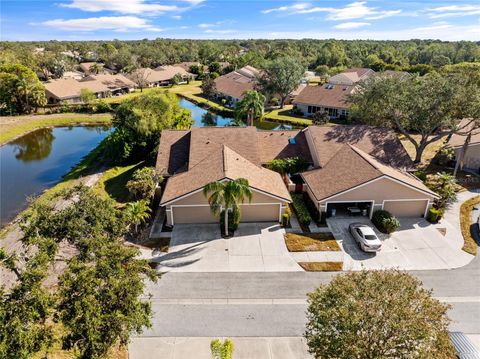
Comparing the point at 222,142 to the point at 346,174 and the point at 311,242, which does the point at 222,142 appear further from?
the point at 311,242

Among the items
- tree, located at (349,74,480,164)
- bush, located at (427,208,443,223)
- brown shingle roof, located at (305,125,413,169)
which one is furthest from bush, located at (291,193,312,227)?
tree, located at (349,74,480,164)

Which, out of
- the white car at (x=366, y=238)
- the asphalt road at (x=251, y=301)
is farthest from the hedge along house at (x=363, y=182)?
the asphalt road at (x=251, y=301)

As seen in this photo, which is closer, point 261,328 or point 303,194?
point 261,328

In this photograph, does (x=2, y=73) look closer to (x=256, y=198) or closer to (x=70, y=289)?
(x=256, y=198)

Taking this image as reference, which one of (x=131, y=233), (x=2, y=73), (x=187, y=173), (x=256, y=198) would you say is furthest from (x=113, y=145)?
(x=2, y=73)

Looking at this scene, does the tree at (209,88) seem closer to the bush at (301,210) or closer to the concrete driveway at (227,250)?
the bush at (301,210)

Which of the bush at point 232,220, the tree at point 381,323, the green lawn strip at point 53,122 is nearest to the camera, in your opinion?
the tree at point 381,323

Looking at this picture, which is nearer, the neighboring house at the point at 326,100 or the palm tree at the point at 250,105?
the palm tree at the point at 250,105

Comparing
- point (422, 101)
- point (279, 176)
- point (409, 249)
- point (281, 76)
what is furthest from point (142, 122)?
point (281, 76)
